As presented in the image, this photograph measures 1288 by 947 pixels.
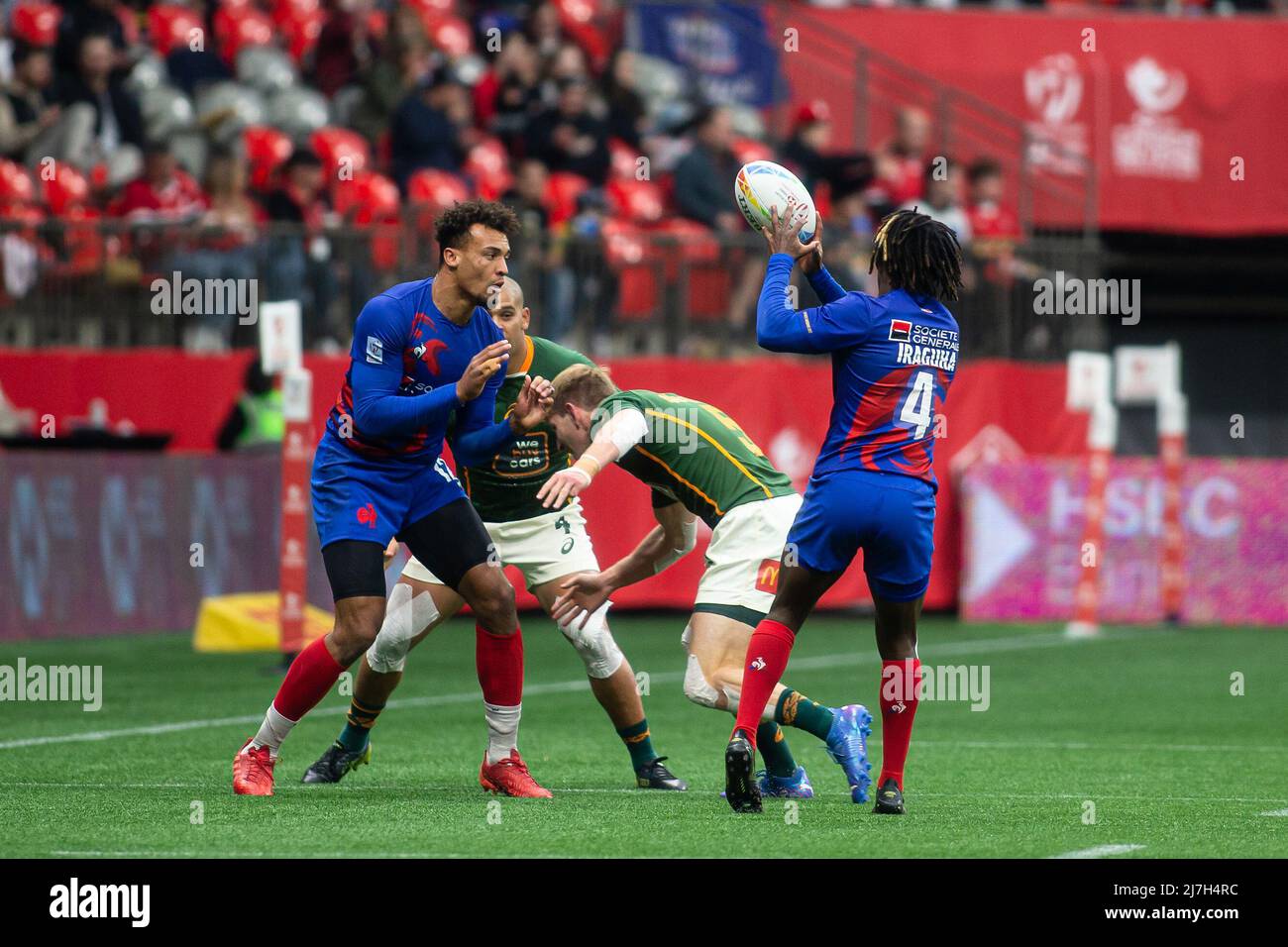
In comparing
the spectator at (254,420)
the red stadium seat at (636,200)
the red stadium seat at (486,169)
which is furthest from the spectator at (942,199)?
the spectator at (254,420)

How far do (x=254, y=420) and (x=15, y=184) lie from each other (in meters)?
3.18

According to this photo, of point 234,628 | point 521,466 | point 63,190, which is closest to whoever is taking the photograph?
point 521,466

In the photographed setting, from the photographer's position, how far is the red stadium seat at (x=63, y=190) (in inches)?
750

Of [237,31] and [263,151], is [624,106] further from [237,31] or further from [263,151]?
[237,31]

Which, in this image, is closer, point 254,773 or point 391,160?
point 254,773

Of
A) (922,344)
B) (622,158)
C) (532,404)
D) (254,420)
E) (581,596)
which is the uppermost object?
(622,158)

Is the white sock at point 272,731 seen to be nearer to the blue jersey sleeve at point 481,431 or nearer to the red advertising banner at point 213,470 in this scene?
the blue jersey sleeve at point 481,431

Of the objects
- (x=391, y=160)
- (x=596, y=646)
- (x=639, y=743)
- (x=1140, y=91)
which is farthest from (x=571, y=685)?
(x=1140, y=91)

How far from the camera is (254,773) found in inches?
339

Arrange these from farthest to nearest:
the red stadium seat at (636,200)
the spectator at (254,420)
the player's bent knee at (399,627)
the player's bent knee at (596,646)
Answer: the red stadium seat at (636,200)
the spectator at (254,420)
the player's bent knee at (399,627)
the player's bent knee at (596,646)

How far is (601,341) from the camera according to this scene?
19.3 m

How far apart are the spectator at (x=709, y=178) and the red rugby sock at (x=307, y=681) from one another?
12.6 metres

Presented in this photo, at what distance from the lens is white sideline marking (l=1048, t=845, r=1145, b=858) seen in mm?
7035
